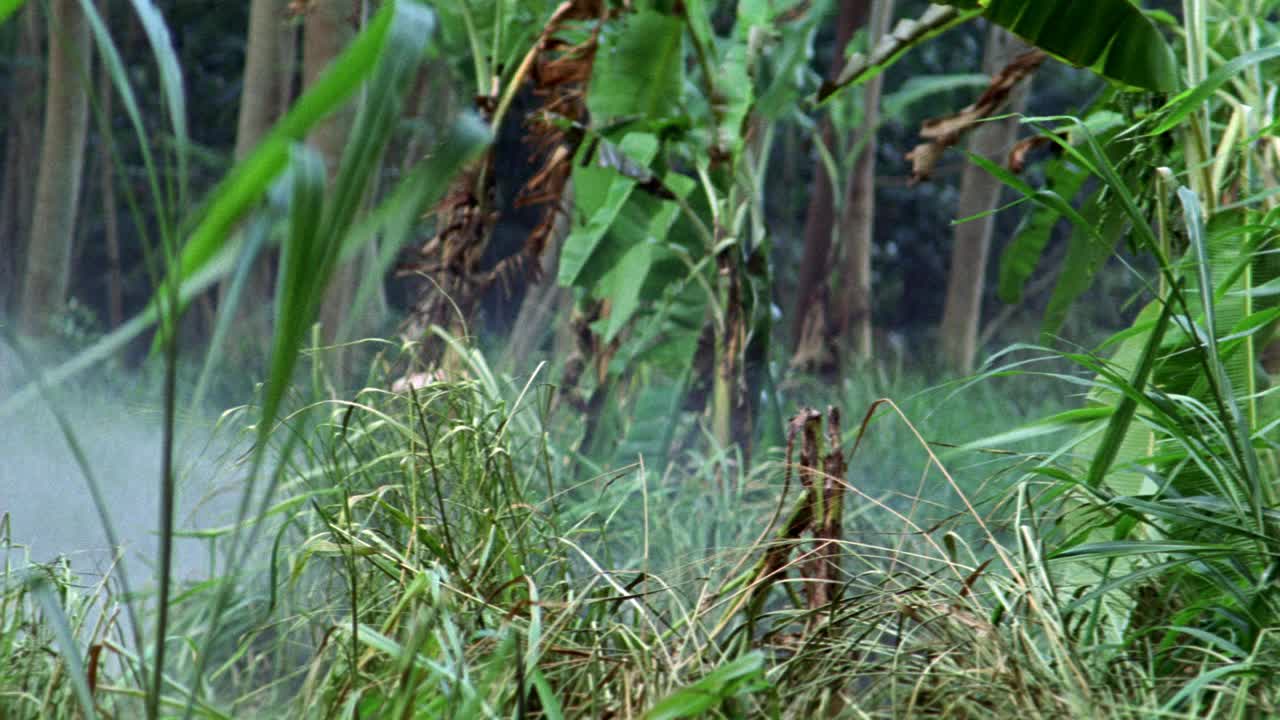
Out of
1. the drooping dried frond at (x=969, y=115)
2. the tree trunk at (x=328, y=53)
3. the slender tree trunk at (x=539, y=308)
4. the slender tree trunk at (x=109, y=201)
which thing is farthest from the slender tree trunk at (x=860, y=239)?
the slender tree trunk at (x=109, y=201)

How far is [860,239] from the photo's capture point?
4.59 meters

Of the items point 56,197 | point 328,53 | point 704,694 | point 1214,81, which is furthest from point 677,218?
point 56,197

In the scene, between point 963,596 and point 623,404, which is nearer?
point 963,596

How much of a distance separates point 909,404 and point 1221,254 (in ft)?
7.71

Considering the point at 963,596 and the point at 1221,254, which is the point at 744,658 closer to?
the point at 963,596

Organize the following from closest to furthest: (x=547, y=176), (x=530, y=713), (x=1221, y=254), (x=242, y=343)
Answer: (x=530, y=713) < (x=1221, y=254) < (x=547, y=176) < (x=242, y=343)

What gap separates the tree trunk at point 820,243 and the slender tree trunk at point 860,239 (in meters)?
0.09

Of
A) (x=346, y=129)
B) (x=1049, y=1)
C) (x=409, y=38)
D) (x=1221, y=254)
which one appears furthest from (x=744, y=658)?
(x=346, y=129)

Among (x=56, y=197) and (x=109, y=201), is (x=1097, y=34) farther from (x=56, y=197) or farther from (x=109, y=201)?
(x=109, y=201)

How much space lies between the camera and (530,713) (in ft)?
2.16

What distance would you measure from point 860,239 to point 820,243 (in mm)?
322

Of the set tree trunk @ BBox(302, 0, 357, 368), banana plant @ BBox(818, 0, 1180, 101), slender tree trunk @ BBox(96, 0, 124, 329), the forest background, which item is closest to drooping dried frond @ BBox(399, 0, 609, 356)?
the forest background

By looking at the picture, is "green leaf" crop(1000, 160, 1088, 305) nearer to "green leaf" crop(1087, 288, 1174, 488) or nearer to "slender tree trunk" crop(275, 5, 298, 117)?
"green leaf" crop(1087, 288, 1174, 488)

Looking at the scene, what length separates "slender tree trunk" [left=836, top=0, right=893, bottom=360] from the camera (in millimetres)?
4500
